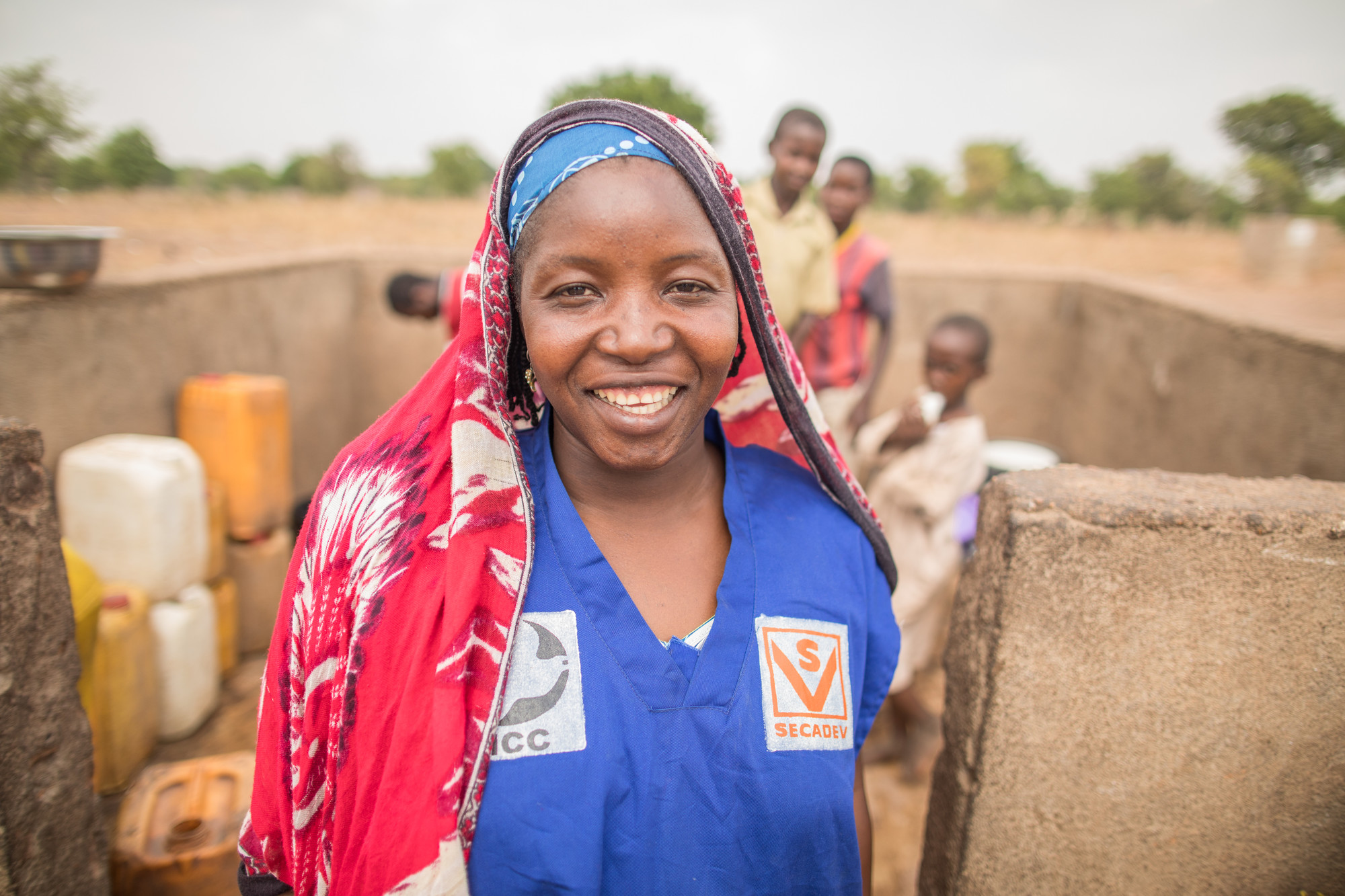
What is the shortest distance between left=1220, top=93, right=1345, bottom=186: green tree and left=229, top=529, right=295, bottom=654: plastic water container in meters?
32.4

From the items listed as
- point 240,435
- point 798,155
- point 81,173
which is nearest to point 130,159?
point 81,173

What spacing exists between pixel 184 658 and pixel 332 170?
1215 inches

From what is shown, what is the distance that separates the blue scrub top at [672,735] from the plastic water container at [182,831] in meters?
1.22

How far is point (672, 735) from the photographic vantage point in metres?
0.98

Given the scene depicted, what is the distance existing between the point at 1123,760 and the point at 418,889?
3.74 feet

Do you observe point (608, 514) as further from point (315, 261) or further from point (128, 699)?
point (315, 261)

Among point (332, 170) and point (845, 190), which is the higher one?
point (332, 170)

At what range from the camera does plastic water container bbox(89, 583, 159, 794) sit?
8.12 feet

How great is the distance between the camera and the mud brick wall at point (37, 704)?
1309mm

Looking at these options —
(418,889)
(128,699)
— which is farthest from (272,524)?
(418,889)

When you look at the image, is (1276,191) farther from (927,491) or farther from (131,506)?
(131,506)

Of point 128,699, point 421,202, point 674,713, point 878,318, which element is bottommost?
point 128,699

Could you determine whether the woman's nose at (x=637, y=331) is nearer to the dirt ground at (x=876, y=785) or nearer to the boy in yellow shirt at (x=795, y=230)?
the dirt ground at (x=876, y=785)

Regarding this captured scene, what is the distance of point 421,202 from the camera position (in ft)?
39.9
